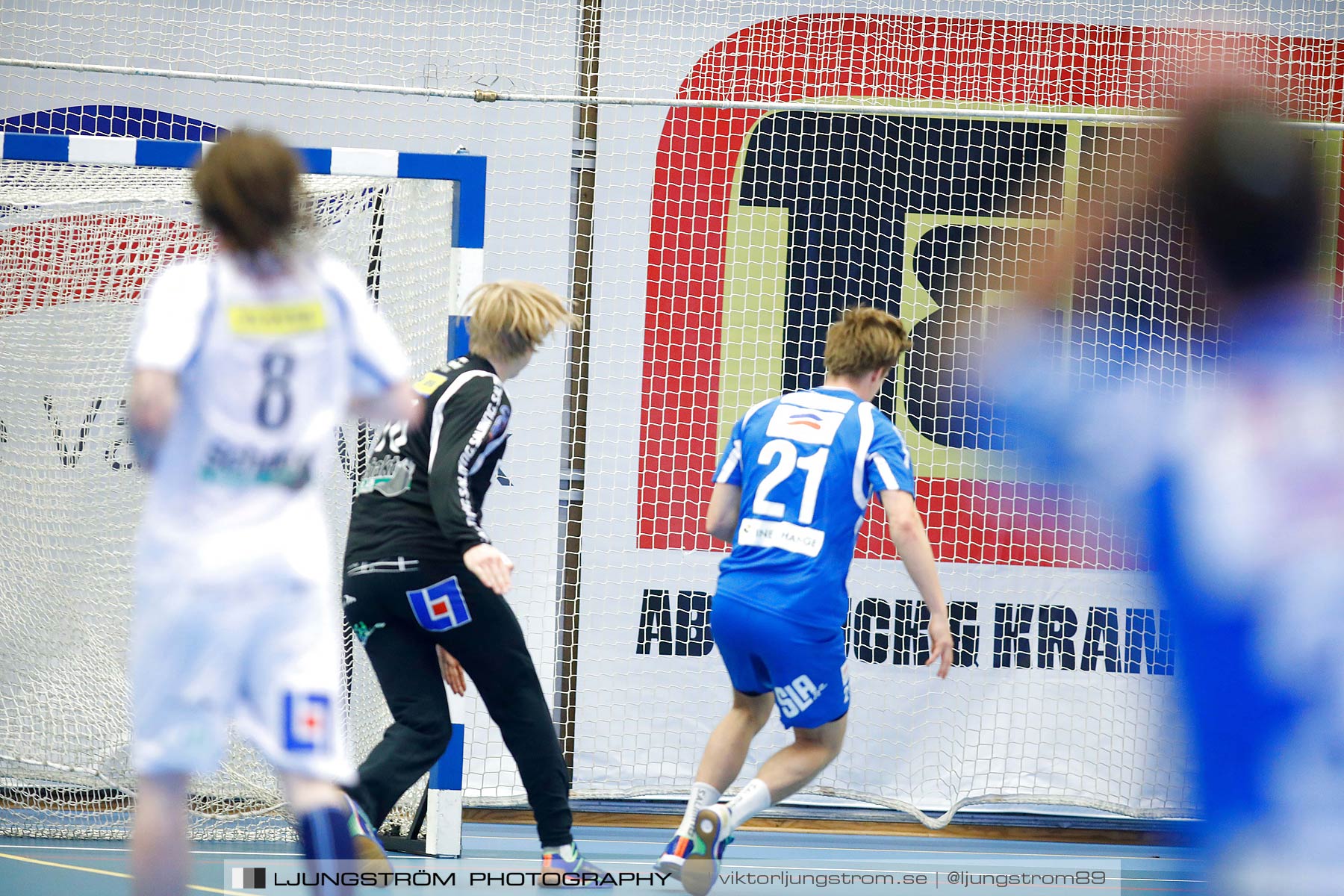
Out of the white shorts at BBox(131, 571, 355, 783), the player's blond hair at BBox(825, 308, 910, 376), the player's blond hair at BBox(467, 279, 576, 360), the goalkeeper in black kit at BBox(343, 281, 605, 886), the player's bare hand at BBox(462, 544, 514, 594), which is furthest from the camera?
the player's blond hair at BBox(825, 308, 910, 376)

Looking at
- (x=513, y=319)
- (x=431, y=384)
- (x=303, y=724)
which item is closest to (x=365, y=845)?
(x=431, y=384)

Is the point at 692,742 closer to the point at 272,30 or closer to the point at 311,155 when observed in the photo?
the point at 311,155

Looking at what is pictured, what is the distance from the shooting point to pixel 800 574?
3.86 m

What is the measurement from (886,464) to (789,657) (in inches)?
27.0

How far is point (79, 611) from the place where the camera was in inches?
202

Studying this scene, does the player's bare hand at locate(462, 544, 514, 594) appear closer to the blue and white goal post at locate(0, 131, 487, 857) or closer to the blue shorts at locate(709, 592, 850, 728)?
the blue shorts at locate(709, 592, 850, 728)

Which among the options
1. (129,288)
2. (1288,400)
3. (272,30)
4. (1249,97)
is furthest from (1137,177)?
(272,30)

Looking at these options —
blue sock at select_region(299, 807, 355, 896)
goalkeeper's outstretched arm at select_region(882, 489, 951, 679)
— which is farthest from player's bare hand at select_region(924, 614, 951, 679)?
blue sock at select_region(299, 807, 355, 896)

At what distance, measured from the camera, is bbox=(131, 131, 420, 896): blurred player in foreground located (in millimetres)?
2012

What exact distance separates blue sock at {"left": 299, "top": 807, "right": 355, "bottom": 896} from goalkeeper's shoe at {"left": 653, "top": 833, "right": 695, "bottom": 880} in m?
1.78

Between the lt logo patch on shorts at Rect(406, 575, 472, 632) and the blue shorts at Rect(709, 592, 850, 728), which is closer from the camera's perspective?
the lt logo patch on shorts at Rect(406, 575, 472, 632)

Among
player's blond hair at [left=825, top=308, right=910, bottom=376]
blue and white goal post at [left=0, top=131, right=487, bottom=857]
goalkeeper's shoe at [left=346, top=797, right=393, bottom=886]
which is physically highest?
blue and white goal post at [left=0, top=131, right=487, bottom=857]

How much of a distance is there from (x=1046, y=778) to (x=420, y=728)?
11.9ft

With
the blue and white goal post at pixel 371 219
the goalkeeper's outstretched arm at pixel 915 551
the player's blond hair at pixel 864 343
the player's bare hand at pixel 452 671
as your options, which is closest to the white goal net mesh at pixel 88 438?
the blue and white goal post at pixel 371 219
